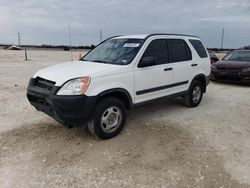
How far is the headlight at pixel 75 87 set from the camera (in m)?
4.19

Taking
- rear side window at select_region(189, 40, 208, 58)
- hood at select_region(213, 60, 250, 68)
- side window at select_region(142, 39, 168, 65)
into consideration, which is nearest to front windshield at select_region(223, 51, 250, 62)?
hood at select_region(213, 60, 250, 68)

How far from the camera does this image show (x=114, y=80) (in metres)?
4.61

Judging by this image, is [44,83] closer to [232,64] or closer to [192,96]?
[192,96]

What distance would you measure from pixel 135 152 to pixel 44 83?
1969 millimetres

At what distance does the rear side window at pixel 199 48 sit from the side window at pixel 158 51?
1.27m

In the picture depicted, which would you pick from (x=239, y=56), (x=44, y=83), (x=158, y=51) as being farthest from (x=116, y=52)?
(x=239, y=56)

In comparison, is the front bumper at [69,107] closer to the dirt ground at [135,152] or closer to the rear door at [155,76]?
the dirt ground at [135,152]

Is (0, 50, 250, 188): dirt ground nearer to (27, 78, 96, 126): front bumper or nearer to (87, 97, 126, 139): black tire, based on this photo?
(87, 97, 126, 139): black tire

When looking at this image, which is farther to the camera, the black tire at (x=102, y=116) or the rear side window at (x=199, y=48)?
the rear side window at (x=199, y=48)

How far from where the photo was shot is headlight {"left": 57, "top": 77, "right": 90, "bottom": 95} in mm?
4188

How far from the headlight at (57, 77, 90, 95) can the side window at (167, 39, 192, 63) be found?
7.76 feet

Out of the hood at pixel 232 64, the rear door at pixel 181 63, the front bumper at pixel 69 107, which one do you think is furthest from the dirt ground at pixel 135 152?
the hood at pixel 232 64

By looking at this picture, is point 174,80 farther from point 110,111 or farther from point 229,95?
point 229,95

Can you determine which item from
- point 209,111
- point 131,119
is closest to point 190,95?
point 209,111
